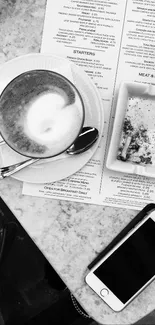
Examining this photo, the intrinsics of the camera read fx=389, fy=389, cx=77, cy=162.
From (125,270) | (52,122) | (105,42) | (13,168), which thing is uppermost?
(105,42)

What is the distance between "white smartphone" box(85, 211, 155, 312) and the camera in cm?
70

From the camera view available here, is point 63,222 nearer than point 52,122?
No

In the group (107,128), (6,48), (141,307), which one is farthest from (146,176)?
(6,48)

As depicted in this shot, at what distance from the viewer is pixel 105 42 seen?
0.72 metres

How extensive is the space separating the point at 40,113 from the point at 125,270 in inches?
12.8

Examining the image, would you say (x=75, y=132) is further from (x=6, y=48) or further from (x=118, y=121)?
(x=6, y=48)

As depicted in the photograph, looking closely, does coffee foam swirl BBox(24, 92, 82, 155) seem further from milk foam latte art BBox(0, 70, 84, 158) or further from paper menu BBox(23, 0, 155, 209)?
paper menu BBox(23, 0, 155, 209)

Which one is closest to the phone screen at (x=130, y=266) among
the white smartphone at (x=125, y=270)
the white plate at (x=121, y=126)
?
the white smartphone at (x=125, y=270)

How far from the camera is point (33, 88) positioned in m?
0.62

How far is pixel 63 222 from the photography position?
74 cm

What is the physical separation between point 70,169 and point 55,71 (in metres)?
0.17

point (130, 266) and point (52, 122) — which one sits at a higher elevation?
point (52, 122)

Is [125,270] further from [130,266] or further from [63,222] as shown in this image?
[63,222]

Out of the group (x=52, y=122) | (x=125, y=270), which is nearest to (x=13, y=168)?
(x=52, y=122)
